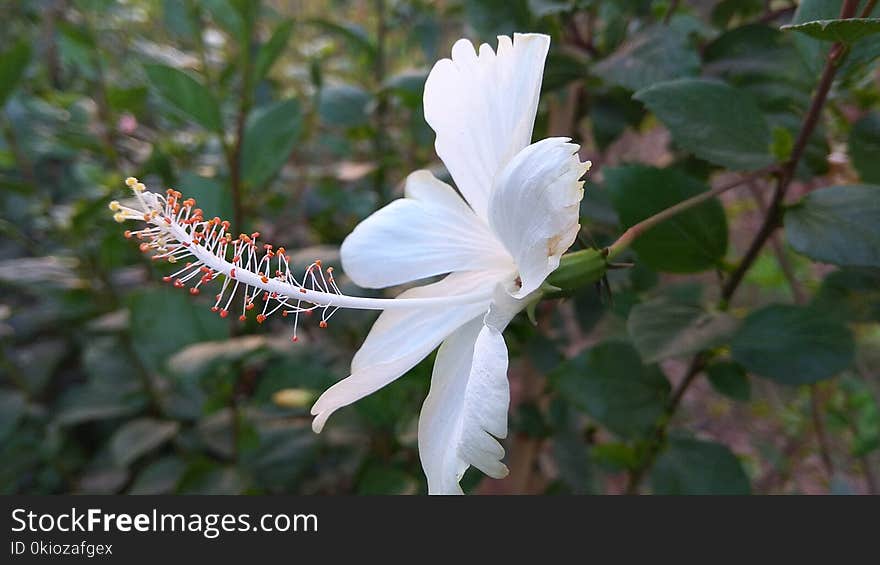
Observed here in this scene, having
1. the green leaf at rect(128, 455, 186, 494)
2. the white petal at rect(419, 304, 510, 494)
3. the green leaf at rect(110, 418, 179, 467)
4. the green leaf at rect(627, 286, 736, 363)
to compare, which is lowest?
the green leaf at rect(128, 455, 186, 494)

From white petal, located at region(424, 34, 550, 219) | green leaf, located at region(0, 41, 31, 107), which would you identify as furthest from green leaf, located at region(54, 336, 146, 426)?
white petal, located at region(424, 34, 550, 219)

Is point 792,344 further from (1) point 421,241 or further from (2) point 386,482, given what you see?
(2) point 386,482

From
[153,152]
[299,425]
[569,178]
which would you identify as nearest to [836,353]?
[569,178]

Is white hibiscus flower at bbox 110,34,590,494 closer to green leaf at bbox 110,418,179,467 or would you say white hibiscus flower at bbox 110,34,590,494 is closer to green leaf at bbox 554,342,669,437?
green leaf at bbox 554,342,669,437

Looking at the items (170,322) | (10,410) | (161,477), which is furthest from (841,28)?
(10,410)

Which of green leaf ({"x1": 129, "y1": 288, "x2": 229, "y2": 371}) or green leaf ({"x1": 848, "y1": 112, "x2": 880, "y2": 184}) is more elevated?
green leaf ({"x1": 848, "y1": 112, "x2": 880, "y2": 184})

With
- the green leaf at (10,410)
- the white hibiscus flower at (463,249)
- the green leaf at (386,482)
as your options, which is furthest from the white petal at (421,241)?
the green leaf at (10,410)

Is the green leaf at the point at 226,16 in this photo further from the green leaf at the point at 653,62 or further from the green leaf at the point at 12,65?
the green leaf at the point at 653,62
